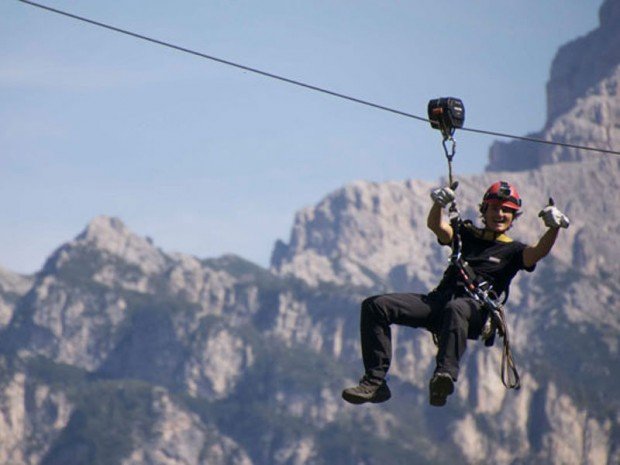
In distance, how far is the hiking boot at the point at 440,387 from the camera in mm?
27547

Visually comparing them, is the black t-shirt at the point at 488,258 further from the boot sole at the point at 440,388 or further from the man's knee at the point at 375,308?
the boot sole at the point at 440,388

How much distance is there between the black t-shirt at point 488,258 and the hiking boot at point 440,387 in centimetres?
225

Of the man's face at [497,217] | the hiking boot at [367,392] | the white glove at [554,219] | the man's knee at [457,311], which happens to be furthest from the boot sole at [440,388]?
the man's face at [497,217]

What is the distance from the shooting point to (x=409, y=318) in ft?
95.4

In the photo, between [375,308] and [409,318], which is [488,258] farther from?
[375,308]

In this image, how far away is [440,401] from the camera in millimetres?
27734

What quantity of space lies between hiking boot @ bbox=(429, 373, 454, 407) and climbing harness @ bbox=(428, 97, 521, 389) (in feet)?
4.82

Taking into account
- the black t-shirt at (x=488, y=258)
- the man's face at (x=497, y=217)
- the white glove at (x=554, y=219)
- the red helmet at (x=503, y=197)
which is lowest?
the black t-shirt at (x=488, y=258)

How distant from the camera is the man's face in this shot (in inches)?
1154

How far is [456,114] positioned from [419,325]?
4119 millimetres

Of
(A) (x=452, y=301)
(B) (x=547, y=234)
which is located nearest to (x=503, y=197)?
(B) (x=547, y=234)

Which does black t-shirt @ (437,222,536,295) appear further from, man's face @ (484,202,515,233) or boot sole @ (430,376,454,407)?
boot sole @ (430,376,454,407)

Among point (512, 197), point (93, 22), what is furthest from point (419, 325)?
point (93, 22)

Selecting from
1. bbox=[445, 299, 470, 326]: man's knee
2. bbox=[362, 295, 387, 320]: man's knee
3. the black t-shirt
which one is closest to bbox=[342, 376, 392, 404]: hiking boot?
bbox=[362, 295, 387, 320]: man's knee
